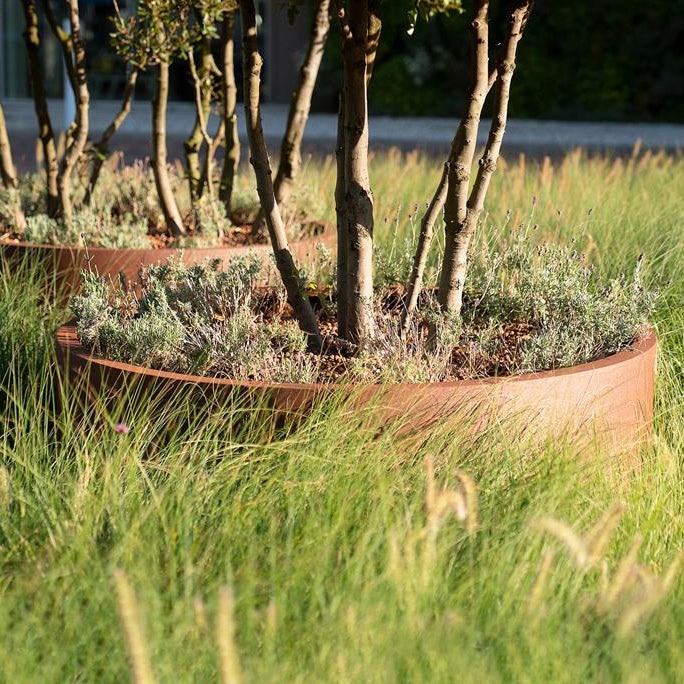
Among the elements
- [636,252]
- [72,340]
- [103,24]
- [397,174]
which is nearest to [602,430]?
[72,340]

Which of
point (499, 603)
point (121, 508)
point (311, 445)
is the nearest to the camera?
point (499, 603)

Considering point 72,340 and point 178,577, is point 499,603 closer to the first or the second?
point 178,577

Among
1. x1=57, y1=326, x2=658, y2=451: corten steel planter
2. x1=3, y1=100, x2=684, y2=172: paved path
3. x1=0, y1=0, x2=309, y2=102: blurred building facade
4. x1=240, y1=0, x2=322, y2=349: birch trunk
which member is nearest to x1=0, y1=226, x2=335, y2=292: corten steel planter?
x1=240, y1=0, x2=322, y2=349: birch trunk

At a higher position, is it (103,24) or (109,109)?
(103,24)

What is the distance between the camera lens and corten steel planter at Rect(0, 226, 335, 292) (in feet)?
15.9

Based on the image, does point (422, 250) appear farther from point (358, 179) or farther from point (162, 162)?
point (162, 162)

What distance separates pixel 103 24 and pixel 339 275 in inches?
853

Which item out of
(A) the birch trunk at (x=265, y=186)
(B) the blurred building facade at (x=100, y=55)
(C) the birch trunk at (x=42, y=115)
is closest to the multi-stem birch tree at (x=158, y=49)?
(C) the birch trunk at (x=42, y=115)

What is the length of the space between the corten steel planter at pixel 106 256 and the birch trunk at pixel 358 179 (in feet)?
4.01

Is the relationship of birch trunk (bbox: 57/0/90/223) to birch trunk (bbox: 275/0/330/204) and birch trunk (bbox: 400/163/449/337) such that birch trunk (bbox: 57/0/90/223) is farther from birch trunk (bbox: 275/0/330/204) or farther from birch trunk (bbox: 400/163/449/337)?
birch trunk (bbox: 400/163/449/337)

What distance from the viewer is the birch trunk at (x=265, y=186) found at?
143 inches

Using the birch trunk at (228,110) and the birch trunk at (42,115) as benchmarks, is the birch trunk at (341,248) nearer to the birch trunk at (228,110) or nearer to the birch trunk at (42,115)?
the birch trunk at (228,110)

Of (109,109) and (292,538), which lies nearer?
(292,538)

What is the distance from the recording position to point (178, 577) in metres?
2.20
